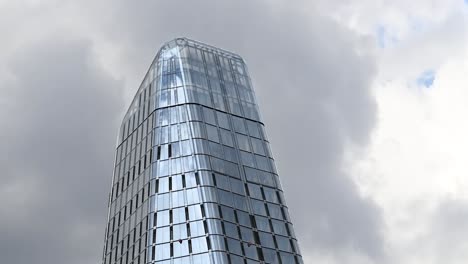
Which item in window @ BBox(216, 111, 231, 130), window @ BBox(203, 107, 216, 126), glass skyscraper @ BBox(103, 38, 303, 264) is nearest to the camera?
glass skyscraper @ BBox(103, 38, 303, 264)

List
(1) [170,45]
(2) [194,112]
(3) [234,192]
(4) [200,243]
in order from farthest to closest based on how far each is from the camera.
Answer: (1) [170,45] → (2) [194,112] → (3) [234,192] → (4) [200,243]

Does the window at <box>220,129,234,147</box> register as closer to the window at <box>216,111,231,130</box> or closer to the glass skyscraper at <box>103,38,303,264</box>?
the glass skyscraper at <box>103,38,303,264</box>

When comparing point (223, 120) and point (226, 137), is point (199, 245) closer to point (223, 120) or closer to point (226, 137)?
point (226, 137)

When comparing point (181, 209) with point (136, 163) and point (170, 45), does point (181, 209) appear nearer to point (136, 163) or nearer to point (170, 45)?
point (136, 163)

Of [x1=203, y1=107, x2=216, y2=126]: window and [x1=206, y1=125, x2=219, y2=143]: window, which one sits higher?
[x1=203, y1=107, x2=216, y2=126]: window

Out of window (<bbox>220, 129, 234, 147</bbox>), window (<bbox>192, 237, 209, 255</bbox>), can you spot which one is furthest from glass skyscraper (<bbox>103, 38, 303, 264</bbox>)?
window (<bbox>220, 129, 234, 147</bbox>)

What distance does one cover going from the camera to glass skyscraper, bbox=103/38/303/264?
340ft

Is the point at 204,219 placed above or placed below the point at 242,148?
below

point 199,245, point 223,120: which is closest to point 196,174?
point 199,245

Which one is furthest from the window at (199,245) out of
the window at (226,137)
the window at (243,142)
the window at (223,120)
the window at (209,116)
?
the window at (223,120)

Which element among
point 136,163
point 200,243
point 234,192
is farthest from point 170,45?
point 200,243

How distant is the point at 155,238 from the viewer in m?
104

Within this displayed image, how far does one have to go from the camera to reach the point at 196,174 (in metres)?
109

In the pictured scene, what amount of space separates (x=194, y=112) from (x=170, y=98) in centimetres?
615
